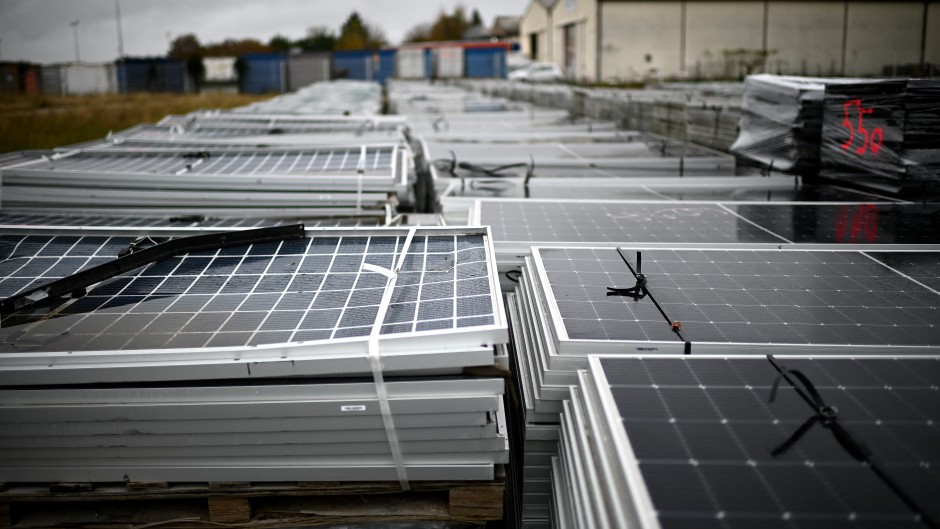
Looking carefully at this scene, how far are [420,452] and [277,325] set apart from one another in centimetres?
114

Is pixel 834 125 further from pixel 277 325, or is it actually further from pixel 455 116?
pixel 455 116

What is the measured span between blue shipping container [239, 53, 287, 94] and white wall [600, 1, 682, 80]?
27.2 metres

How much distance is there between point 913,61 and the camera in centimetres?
4019

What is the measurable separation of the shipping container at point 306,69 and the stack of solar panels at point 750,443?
58102mm

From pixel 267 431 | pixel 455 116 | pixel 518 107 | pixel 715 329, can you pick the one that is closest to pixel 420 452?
pixel 267 431

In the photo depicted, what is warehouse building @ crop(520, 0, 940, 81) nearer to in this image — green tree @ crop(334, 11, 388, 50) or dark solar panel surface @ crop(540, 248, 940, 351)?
dark solar panel surface @ crop(540, 248, 940, 351)

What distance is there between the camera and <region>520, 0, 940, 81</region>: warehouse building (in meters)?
41.5

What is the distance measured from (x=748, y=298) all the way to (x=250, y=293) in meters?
3.41

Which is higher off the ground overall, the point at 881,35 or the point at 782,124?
the point at 881,35

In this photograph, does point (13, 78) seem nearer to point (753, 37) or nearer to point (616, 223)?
point (616, 223)

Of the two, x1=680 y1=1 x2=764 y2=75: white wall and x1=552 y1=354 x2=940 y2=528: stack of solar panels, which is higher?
x1=680 y1=1 x2=764 y2=75: white wall

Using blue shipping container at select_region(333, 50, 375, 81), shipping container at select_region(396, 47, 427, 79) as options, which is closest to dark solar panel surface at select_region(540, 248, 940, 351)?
shipping container at select_region(396, 47, 427, 79)

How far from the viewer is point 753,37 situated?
43.0m

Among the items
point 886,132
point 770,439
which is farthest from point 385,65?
point 770,439
